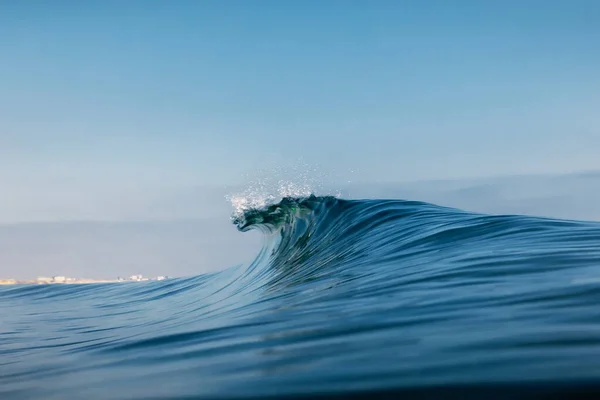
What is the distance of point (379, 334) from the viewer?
3072 millimetres

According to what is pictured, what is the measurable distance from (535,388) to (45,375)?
2814 mm

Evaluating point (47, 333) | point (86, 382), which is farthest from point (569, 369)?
point (47, 333)

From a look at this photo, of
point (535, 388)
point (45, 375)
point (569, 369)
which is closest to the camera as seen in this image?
point (535, 388)

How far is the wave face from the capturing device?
90.6 inches

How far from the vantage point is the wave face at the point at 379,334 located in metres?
2.30

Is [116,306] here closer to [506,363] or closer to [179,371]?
[179,371]

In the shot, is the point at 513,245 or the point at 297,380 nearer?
the point at 297,380

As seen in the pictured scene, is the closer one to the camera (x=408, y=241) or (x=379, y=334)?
(x=379, y=334)

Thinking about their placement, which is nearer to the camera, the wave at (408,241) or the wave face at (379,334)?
the wave face at (379,334)

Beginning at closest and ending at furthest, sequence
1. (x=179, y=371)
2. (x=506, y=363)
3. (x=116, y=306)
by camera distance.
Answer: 1. (x=506, y=363)
2. (x=179, y=371)
3. (x=116, y=306)

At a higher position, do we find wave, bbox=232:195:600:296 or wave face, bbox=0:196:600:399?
wave, bbox=232:195:600:296

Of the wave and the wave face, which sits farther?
the wave

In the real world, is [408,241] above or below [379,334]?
above

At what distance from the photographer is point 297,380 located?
7.67 feet
